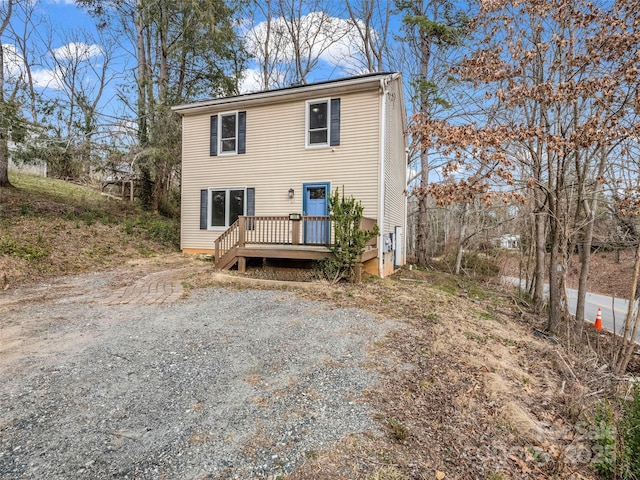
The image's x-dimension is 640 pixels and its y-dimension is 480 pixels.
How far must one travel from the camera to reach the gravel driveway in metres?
2.41

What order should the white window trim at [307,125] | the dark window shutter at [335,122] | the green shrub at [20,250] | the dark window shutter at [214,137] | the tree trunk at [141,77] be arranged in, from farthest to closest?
the tree trunk at [141,77] → the dark window shutter at [214,137] → the white window trim at [307,125] → the dark window shutter at [335,122] → the green shrub at [20,250]

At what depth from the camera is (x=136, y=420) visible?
2818 mm

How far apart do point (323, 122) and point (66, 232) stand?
842 cm

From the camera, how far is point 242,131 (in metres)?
11.5

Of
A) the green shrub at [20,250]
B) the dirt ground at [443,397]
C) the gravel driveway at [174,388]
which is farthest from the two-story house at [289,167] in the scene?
the green shrub at [20,250]

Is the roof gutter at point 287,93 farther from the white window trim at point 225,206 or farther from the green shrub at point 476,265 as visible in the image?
the green shrub at point 476,265

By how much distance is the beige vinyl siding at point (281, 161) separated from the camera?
9.98 meters

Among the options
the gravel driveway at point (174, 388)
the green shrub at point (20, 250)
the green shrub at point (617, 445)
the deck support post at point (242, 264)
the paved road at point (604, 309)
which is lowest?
the paved road at point (604, 309)

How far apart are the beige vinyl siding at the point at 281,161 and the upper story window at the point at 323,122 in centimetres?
15

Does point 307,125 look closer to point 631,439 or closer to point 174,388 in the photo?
point 174,388

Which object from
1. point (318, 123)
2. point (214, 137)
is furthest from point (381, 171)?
point (214, 137)

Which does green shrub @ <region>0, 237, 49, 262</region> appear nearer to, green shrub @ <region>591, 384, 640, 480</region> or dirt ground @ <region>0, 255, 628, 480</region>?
dirt ground @ <region>0, 255, 628, 480</region>

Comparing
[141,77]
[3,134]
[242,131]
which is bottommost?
[3,134]

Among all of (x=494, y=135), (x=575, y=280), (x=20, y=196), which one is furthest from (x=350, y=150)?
(x=575, y=280)
